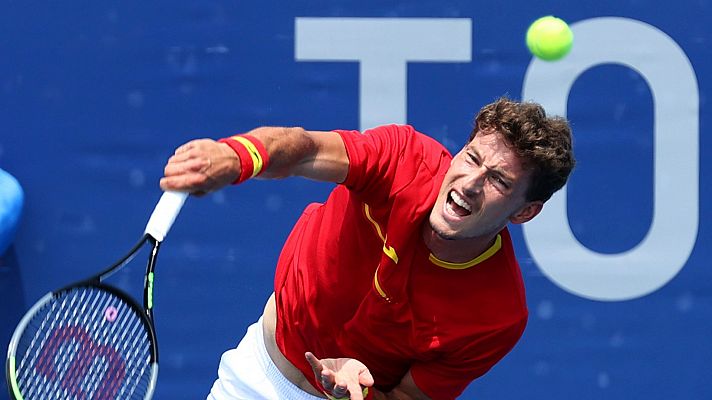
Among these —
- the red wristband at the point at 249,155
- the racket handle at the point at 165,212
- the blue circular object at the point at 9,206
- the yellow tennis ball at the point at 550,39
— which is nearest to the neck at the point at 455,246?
the red wristband at the point at 249,155

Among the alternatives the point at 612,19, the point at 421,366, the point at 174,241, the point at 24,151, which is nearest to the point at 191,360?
the point at 174,241

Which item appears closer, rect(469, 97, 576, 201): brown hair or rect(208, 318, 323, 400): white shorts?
rect(469, 97, 576, 201): brown hair

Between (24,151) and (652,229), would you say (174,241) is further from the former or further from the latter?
(652,229)

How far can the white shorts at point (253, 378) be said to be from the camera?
3484 millimetres

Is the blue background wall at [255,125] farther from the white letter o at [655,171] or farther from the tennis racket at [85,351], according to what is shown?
the tennis racket at [85,351]

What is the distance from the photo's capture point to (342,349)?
3355mm

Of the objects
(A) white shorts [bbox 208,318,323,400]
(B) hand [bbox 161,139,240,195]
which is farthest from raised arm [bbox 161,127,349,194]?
(A) white shorts [bbox 208,318,323,400]

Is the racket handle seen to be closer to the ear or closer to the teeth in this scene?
the teeth

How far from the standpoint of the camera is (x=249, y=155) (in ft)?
8.48

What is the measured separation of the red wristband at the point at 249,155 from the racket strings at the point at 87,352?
92cm

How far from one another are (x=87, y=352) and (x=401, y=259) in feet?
3.48

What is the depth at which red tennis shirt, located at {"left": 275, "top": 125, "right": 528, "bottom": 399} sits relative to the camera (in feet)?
9.87

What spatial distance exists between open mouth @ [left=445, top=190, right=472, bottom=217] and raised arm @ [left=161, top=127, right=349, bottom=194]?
28 centimetres

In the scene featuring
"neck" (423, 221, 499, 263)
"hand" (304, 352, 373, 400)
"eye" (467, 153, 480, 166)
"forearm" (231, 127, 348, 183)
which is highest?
"forearm" (231, 127, 348, 183)
